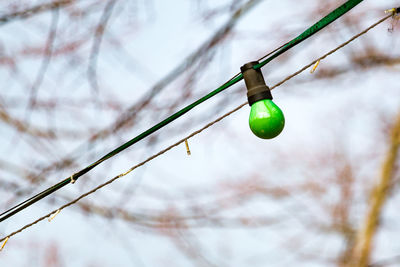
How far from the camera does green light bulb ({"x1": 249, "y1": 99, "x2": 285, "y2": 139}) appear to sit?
3.39 feet

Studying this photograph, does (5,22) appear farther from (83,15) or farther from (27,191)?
(27,191)

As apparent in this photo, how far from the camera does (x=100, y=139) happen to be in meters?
2.78

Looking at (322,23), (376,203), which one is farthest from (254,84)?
(376,203)

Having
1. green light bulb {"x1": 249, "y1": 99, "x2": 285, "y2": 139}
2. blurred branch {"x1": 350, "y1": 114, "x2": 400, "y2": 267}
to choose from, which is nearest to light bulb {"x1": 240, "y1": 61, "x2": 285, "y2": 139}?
green light bulb {"x1": 249, "y1": 99, "x2": 285, "y2": 139}

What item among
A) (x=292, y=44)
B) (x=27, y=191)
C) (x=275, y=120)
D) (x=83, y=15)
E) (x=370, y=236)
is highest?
(x=83, y=15)

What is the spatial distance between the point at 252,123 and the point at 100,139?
6.21 ft

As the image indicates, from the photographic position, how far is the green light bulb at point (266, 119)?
1032mm

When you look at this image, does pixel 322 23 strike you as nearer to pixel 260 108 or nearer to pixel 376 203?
pixel 260 108

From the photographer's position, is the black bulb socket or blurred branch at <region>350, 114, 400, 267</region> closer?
the black bulb socket

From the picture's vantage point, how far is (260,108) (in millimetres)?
1052

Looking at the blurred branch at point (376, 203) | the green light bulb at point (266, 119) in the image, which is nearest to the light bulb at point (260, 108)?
the green light bulb at point (266, 119)

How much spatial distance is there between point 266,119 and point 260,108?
37 mm

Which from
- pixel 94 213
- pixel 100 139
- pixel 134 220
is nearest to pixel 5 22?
pixel 100 139

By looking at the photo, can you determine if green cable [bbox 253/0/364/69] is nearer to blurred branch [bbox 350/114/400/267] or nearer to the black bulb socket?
the black bulb socket
